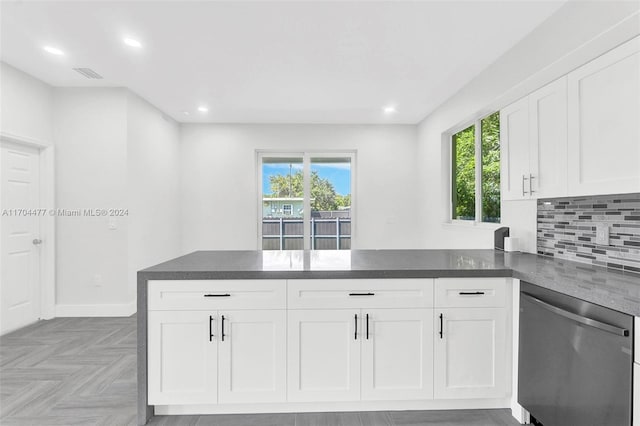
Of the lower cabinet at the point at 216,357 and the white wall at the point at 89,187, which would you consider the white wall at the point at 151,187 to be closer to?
the white wall at the point at 89,187

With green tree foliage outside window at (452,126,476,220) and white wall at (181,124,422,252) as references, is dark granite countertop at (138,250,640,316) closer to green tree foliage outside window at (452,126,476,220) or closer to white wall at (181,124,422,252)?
green tree foliage outside window at (452,126,476,220)

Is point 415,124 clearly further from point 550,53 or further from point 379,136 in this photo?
point 550,53

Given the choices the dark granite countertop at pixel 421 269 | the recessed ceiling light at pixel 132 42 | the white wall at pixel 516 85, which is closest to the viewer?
the dark granite countertop at pixel 421 269

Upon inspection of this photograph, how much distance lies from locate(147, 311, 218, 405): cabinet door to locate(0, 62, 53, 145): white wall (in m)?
2.90

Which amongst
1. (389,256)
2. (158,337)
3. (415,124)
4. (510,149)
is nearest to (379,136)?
(415,124)

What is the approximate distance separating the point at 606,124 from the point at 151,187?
4.58m

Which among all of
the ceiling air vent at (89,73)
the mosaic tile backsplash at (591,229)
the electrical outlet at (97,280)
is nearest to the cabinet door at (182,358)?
the mosaic tile backsplash at (591,229)

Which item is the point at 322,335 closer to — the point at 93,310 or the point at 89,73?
the point at 93,310

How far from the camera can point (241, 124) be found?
5.43 metres

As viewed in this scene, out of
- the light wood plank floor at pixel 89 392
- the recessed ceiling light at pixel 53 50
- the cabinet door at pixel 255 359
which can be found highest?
the recessed ceiling light at pixel 53 50

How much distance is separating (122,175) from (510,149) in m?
3.90

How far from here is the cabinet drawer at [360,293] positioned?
1.94m

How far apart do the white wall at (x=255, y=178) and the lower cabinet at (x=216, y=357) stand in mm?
3579

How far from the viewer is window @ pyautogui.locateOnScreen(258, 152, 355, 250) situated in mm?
5602
